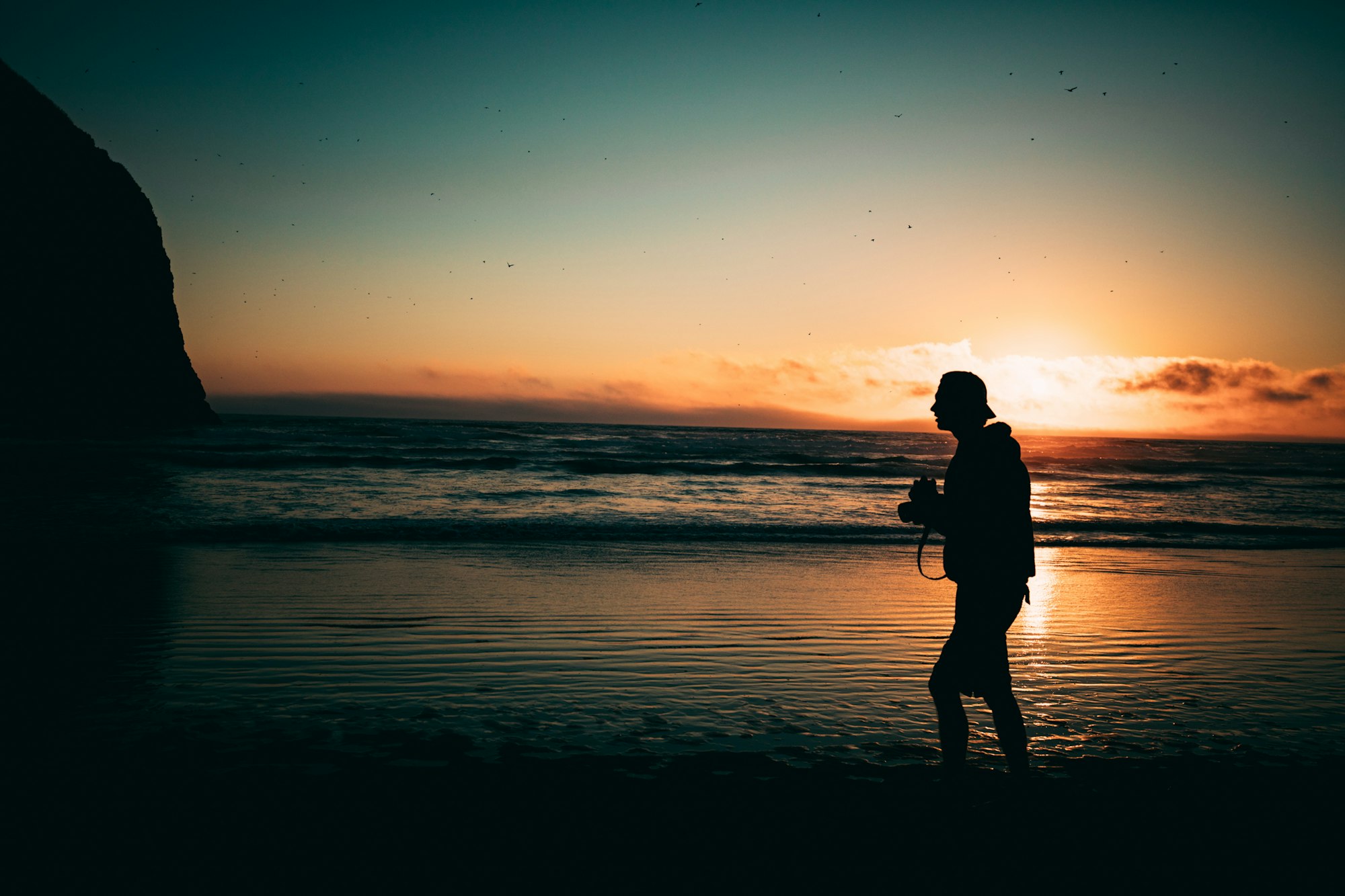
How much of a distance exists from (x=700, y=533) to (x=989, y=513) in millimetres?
12170

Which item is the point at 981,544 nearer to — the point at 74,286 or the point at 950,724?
the point at 950,724

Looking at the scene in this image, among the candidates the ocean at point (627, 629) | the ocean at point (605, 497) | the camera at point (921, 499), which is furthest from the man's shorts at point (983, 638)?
the ocean at point (605, 497)

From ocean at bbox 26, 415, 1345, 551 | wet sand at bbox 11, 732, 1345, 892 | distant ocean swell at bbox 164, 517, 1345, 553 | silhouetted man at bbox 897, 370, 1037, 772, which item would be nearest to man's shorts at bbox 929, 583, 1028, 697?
silhouetted man at bbox 897, 370, 1037, 772

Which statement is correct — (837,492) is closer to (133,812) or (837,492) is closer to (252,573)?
(252,573)

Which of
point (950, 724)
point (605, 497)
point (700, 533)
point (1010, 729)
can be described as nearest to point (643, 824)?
point (950, 724)

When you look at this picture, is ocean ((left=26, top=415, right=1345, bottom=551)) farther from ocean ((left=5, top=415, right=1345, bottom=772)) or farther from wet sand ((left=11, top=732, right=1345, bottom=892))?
wet sand ((left=11, top=732, right=1345, bottom=892))

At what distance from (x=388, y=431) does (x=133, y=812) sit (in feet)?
203

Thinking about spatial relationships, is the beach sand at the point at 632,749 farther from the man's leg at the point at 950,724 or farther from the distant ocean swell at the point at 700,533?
the distant ocean swell at the point at 700,533

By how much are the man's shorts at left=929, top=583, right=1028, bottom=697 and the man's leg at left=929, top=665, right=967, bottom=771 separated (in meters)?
0.07

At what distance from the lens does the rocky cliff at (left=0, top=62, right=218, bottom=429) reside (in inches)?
1709

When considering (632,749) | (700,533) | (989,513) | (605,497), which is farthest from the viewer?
(605,497)

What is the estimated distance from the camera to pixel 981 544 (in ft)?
10.9

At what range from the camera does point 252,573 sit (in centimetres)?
961

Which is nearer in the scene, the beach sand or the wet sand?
the wet sand
